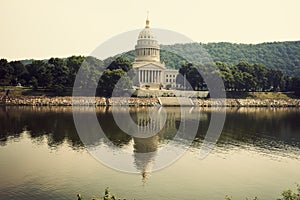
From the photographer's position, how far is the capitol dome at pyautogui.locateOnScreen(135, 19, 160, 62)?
127637mm

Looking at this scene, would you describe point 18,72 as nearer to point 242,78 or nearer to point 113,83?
point 113,83

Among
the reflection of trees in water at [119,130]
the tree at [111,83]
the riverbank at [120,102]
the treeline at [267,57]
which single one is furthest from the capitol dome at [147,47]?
the reflection of trees in water at [119,130]

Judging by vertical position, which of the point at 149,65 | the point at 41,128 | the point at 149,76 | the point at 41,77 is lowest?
the point at 41,128

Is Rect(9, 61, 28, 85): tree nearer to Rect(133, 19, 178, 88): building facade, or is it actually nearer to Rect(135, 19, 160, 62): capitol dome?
Rect(133, 19, 178, 88): building facade

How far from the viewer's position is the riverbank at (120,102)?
8175cm

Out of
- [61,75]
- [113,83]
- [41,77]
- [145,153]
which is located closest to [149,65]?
[113,83]

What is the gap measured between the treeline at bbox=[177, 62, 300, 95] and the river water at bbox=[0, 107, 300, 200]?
57.8 metres

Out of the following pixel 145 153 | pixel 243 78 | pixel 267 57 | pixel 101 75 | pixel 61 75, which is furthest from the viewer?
pixel 267 57

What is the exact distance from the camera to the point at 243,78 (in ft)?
348

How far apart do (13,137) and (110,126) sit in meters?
13.9

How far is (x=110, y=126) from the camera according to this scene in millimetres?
49938

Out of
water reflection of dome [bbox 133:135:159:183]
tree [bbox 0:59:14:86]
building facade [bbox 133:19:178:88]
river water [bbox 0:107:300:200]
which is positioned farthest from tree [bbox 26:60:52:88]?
water reflection of dome [bbox 133:135:159:183]

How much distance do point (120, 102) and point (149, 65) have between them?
123 feet

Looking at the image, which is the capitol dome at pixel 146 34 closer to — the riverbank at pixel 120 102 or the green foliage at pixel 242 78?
the green foliage at pixel 242 78
